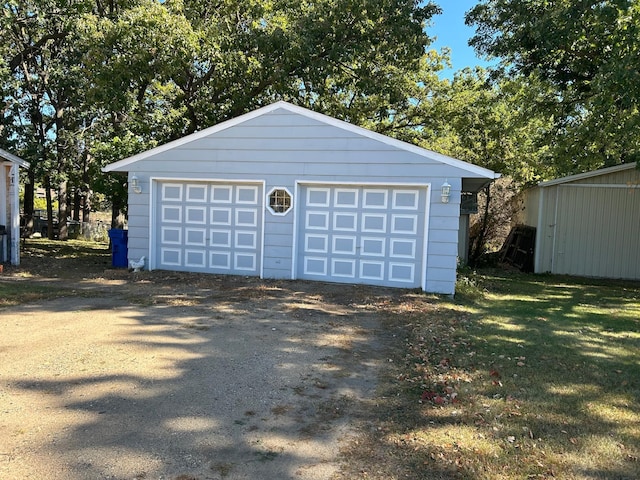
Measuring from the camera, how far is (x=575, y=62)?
1235 centimetres

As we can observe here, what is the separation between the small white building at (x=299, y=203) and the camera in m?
9.48

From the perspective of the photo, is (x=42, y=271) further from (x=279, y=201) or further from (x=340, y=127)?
(x=340, y=127)

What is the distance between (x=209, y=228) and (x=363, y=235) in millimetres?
3496

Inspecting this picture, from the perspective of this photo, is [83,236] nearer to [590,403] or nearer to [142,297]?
[142,297]

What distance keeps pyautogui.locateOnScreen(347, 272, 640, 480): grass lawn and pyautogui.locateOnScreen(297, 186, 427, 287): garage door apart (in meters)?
1.88

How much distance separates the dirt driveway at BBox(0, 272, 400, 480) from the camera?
290cm

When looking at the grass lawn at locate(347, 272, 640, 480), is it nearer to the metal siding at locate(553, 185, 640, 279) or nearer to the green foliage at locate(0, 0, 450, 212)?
the metal siding at locate(553, 185, 640, 279)

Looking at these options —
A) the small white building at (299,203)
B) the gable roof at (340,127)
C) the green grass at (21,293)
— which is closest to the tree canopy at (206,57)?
the gable roof at (340,127)

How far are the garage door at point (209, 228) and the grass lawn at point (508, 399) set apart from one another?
4079mm

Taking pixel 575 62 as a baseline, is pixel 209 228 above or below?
below

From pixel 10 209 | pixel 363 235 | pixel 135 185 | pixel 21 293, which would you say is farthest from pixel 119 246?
pixel 363 235

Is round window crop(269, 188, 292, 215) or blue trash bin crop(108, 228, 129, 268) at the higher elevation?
round window crop(269, 188, 292, 215)

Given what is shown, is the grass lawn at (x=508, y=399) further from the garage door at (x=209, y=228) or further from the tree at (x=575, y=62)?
the tree at (x=575, y=62)

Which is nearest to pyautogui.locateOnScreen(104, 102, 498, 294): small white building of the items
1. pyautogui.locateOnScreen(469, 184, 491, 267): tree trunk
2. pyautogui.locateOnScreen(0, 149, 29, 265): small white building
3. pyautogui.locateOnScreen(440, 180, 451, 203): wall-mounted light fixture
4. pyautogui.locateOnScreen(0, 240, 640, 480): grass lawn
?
pyautogui.locateOnScreen(440, 180, 451, 203): wall-mounted light fixture
